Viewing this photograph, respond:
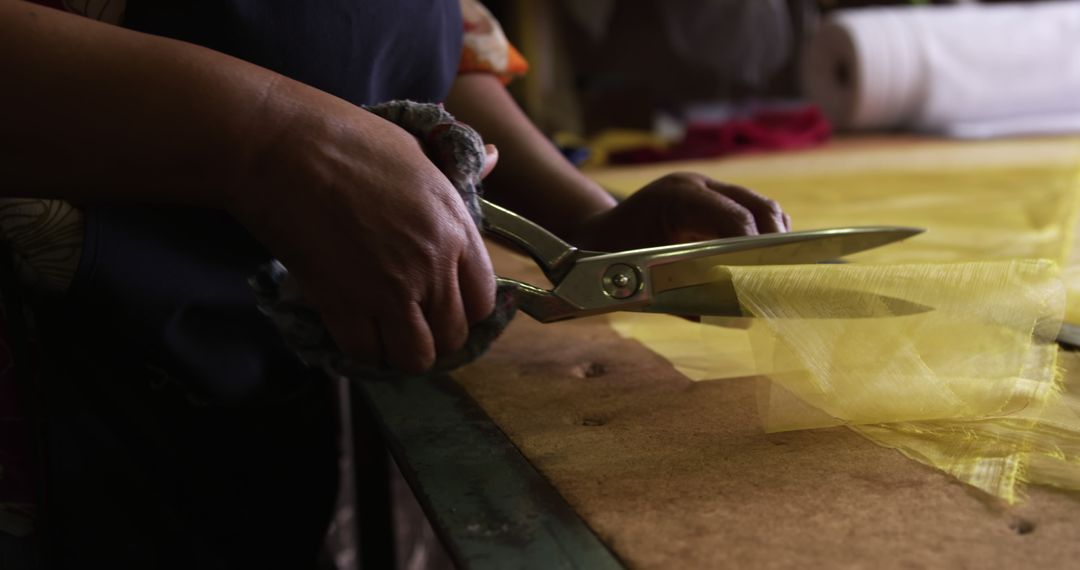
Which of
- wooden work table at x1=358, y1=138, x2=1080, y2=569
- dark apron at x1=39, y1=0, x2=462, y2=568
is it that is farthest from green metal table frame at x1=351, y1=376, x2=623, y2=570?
dark apron at x1=39, y1=0, x2=462, y2=568

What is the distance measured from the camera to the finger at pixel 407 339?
386mm

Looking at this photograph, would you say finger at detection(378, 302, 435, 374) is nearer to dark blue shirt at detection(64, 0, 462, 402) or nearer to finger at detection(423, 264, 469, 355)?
finger at detection(423, 264, 469, 355)

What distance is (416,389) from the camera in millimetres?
509

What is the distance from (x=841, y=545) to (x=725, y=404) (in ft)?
0.47

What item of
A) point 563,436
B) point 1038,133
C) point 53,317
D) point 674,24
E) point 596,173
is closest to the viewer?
point 563,436

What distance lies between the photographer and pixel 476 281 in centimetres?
40

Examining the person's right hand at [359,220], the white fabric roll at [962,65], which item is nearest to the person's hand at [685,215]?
the person's right hand at [359,220]

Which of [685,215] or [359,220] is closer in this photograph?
[359,220]

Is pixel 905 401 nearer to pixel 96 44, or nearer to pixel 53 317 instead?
pixel 96 44

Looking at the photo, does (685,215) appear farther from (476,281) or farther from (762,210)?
(476,281)

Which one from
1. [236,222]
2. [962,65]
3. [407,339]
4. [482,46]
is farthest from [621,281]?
[962,65]

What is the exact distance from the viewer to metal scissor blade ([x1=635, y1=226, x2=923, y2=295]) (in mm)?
447

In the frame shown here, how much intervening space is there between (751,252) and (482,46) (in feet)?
1.14

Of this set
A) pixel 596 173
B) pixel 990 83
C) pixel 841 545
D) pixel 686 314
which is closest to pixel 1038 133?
pixel 990 83
